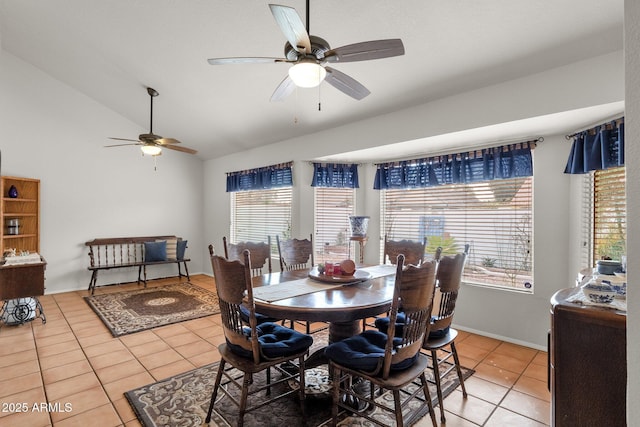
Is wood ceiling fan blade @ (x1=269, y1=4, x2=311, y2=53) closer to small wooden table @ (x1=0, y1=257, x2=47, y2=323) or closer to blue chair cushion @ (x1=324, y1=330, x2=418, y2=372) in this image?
blue chair cushion @ (x1=324, y1=330, x2=418, y2=372)

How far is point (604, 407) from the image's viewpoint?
4.07 ft

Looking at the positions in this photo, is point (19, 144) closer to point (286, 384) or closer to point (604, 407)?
point (286, 384)

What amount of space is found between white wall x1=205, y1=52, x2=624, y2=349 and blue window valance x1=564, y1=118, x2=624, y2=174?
0.80 feet

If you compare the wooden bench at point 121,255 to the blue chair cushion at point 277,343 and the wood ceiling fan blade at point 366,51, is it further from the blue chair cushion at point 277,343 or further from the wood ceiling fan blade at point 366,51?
the wood ceiling fan blade at point 366,51

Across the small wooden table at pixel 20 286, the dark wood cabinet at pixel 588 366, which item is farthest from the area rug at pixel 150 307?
the dark wood cabinet at pixel 588 366

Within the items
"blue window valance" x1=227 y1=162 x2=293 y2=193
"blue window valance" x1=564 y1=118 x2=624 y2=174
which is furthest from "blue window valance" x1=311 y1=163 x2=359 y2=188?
"blue window valance" x1=564 y1=118 x2=624 y2=174

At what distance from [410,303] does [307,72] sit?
4.55ft

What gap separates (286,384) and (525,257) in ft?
8.80

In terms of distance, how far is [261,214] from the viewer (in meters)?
5.51

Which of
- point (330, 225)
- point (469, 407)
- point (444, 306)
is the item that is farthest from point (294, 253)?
point (469, 407)

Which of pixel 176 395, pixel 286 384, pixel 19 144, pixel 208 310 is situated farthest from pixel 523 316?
pixel 19 144

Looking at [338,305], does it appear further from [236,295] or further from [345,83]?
[345,83]

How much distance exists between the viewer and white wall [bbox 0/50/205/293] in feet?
15.6

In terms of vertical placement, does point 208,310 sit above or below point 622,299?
below
